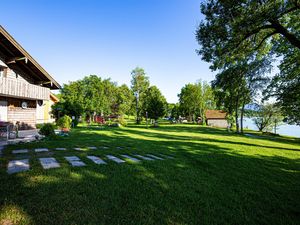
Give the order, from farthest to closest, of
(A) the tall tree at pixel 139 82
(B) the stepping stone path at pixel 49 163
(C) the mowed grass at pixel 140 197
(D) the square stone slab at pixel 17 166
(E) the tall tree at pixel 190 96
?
(E) the tall tree at pixel 190 96, (A) the tall tree at pixel 139 82, (B) the stepping stone path at pixel 49 163, (D) the square stone slab at pixel 17 166, (C) the mowed grass at pixel 140 197

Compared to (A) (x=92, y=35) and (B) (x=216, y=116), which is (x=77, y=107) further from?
(B) (x=216, y=116)

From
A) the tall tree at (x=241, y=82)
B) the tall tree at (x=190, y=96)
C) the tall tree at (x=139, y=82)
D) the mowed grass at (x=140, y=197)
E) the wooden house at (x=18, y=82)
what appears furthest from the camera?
the tall tree at (x=190, y=96)

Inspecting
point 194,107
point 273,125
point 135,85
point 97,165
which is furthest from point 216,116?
point 97,165

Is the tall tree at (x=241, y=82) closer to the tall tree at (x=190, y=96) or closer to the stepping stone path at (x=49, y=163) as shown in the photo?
the stepping stone path at (x=49, y=163)

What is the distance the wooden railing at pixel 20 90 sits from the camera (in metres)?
9.45

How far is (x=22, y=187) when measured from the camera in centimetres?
290

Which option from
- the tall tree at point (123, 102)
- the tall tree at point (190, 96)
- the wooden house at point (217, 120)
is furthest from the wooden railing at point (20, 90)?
the wooden house at point (217, 120)

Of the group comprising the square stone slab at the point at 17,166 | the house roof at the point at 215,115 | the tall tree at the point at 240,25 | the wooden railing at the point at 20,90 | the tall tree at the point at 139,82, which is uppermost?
the tall tree at the point at 139,82

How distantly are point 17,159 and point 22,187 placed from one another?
2.46 m

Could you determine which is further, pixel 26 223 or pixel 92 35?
pixel 92 35

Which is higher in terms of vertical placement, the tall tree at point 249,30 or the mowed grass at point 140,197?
the tall tree at point 249,30

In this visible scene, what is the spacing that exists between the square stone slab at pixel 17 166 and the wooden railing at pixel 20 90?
773cm

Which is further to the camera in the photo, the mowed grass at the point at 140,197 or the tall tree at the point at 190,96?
the tall tree at the point at 190,96

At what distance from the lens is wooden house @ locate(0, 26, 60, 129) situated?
9.65 metres
